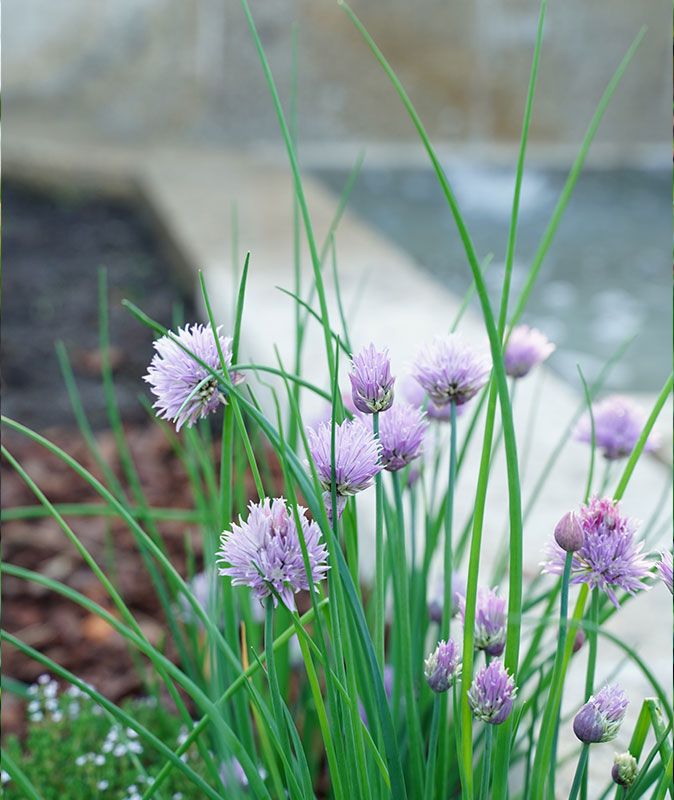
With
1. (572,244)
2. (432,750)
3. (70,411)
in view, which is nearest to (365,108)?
(572,244)

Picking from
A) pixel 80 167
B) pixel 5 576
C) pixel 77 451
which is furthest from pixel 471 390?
pixel 80 167

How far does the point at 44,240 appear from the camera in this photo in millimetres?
4324

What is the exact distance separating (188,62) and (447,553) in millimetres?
5968

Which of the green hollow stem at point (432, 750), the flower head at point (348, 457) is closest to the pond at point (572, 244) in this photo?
the green hollow stem at point (432, 750)

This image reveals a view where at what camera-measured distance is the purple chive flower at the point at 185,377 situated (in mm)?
648

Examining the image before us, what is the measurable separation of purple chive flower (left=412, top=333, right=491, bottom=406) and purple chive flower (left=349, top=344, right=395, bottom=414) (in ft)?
0.31

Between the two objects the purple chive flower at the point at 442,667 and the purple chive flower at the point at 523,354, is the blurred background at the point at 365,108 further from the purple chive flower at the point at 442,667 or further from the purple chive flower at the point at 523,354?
the purple chive flower at the point at 442,667

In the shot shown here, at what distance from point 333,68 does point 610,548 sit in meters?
6.21

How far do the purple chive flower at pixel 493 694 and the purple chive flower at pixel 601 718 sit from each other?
0.20 ft

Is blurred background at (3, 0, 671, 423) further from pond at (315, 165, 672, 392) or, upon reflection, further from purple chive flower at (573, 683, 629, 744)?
purple chive flower at (573, 683, 629, 744)

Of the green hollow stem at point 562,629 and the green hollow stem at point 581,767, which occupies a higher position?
the green hollow stem at point 562,629

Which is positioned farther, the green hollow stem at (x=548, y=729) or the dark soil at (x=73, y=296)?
the dark soil at (x=73, y=296)

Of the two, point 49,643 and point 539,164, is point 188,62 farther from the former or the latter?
point 49,643

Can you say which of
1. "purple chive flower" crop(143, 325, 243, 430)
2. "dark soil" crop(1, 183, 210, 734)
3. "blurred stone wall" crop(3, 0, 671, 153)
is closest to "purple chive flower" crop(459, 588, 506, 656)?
"purple chive flower" crop(143, 325, 243, 430)
